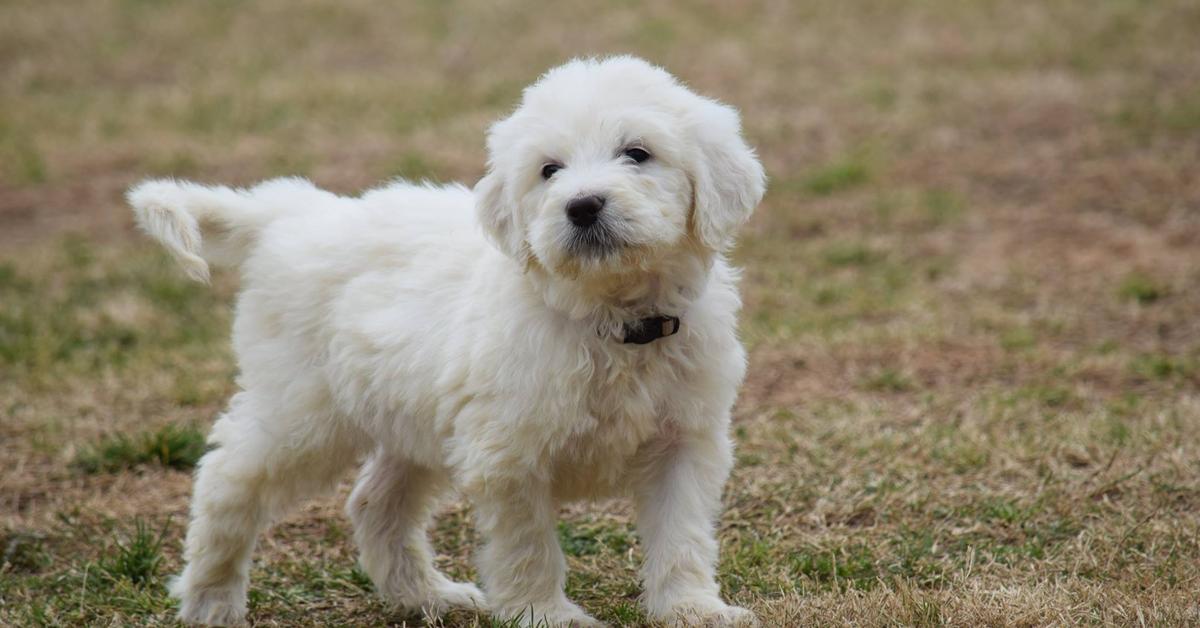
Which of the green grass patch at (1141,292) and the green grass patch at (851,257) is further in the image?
the green grass patch at (851,257)

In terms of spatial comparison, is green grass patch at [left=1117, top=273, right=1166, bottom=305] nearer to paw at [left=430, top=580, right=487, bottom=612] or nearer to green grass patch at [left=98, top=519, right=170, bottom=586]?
paw at [left=430, top=580, right=487, bottom=612]

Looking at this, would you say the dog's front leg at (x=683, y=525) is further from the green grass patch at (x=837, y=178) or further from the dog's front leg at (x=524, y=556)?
the green grass patch at (x=837, y=178)

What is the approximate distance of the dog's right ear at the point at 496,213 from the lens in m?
3.96

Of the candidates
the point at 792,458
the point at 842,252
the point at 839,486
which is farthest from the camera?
the point at 842,252

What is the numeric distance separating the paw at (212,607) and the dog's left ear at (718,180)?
6.71 feet

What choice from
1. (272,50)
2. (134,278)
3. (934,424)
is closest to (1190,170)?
(934,424)

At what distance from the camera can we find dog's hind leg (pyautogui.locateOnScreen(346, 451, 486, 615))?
15.5 ft

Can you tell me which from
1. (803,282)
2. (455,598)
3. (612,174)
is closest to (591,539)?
(455,598)

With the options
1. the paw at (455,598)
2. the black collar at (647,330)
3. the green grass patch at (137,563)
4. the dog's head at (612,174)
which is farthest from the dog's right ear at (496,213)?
the green grass patch at (137,563)

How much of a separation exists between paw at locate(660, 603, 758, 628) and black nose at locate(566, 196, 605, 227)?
1110 mm

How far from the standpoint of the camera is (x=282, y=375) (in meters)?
4.52

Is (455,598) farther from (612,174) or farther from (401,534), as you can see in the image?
(612,174)

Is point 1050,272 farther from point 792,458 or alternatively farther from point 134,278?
point 134,278

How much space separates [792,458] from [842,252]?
12.9ft
